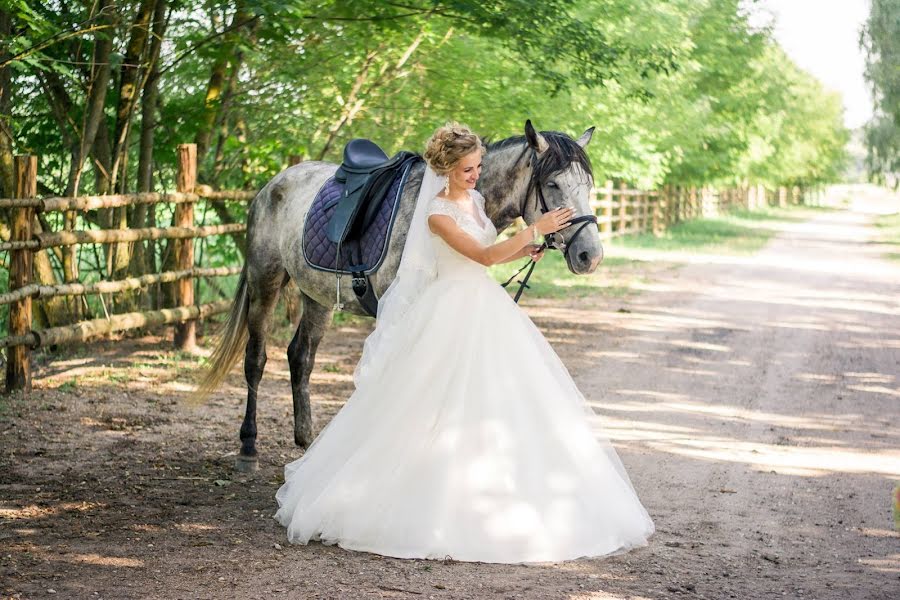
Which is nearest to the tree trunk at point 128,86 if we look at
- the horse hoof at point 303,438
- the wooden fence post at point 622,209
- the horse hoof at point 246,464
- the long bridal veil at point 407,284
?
the horse hoof at point 303,438

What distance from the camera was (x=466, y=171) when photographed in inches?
176

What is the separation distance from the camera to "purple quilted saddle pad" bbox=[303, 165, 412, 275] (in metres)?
5.32

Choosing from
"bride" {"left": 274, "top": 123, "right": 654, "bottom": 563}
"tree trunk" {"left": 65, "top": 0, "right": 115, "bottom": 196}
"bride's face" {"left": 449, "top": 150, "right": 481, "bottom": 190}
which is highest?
"tree trunk" {"left": 65, "top": 0, "right": 115, "bottom": 196}

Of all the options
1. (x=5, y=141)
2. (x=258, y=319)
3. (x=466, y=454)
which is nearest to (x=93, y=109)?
(x=5, y=141)

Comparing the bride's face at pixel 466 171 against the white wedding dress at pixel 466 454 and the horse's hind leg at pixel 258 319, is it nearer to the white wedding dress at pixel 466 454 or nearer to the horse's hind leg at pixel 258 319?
the white wedding dress at pixel 466 454

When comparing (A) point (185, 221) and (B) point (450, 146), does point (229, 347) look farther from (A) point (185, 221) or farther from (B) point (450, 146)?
(A) point (185, 221)

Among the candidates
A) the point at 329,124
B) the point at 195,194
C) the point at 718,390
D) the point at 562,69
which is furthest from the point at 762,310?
the point at 195,194

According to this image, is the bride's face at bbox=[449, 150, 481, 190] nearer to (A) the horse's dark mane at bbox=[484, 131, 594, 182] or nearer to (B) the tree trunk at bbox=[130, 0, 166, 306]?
(A) the horse's dark mane at bbox=[484, 131, 594, 182]

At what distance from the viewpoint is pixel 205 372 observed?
664cm

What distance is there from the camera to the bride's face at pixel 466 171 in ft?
14.6

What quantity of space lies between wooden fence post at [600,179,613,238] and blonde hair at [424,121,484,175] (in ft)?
69.3

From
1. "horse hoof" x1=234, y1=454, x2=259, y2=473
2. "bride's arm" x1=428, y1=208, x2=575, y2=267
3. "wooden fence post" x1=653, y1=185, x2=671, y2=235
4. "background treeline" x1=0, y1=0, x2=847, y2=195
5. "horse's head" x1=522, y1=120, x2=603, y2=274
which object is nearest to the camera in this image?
"bride's arm" x1=428, y1=208, x2=575, y2=267

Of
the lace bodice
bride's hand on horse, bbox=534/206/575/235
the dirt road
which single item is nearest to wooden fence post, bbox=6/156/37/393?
the dirt road

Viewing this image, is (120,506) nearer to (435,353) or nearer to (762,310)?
(435,353)
